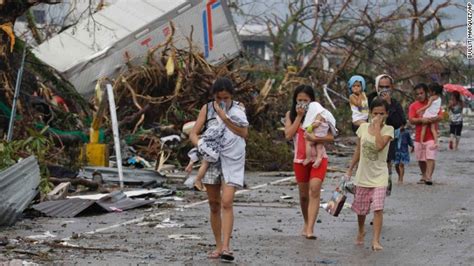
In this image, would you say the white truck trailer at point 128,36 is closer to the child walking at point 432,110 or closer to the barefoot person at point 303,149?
the child walking at point 432,110

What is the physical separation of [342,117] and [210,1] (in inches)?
319

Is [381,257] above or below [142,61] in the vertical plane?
below

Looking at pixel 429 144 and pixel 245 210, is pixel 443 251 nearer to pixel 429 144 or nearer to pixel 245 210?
pixel 245 210

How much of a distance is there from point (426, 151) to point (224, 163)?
8408 mm

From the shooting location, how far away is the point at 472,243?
36.5ft

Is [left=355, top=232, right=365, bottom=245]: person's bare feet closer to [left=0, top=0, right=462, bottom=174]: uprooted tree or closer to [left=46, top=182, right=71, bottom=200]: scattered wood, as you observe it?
[left=46, top=182, right=71, bottom=200]: scattered wood

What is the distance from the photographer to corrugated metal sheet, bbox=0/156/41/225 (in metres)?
11.9

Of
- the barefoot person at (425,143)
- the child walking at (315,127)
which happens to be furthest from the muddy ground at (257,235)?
the barefoot person at (425,143)

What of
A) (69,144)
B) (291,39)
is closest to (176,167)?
(69,144)

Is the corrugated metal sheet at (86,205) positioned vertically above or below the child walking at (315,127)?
below

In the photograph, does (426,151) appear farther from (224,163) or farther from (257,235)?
(224,163)

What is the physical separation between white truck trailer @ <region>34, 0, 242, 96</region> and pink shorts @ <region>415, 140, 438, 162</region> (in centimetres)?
721

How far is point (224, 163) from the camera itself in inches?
400

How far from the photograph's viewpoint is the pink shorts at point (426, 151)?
17.9 meters
